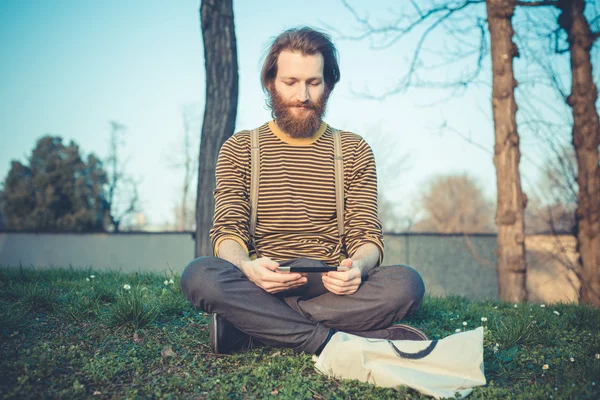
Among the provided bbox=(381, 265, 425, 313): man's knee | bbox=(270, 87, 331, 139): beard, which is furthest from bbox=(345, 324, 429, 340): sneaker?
bbox=(270, 87, 331, 139): beard

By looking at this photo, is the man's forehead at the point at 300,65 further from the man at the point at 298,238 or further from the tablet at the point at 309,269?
the tablet at the point at 309,269

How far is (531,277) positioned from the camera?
12.9 metres

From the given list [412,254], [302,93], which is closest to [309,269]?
[302,93]

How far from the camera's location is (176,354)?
2557 mm

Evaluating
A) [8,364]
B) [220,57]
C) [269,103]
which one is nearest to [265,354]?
[8,364]

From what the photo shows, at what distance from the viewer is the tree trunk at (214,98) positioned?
200 inches

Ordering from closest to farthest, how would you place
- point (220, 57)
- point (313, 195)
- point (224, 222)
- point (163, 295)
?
1. point (224, 222)
2. point (313, 195)
3. point (163, 295)
4. point (220, 57)

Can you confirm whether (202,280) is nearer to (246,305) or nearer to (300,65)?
(246,305)

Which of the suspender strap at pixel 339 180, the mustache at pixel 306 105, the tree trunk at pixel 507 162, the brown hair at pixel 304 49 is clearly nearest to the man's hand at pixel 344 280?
the suspender strap at pixel 339 180

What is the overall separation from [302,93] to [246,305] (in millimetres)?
1519

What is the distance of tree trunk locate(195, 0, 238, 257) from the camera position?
5.09 metres

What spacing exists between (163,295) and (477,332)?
Result: 2211 millimetres

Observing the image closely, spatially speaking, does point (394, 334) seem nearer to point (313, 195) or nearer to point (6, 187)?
point (313, 195)

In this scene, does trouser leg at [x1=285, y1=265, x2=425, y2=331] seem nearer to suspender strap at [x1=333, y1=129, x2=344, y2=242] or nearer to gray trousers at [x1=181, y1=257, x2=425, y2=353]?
gray trousers at [x1=181, y1=257, x2=425, y2=353]
